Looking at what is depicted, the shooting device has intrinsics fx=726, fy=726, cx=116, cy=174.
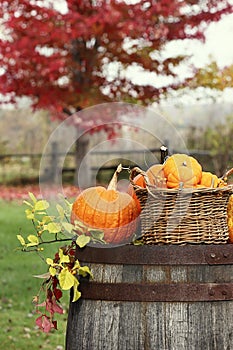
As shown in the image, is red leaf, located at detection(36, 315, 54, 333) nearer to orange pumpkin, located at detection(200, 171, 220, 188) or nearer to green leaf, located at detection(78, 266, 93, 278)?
green leaf, located at detection(78, 266, 93, 278)

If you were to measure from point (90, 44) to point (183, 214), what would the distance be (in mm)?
10789

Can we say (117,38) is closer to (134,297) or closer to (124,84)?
(124,84)

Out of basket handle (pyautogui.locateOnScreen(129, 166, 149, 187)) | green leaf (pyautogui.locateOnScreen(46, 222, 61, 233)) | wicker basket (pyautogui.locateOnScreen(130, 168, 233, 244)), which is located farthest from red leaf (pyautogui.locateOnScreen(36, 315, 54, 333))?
basket handle (pyautogui.locateOnScreen(129, 166, 149, 187))

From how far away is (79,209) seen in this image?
2.96 m

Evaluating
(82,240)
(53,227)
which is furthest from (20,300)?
(82,240)

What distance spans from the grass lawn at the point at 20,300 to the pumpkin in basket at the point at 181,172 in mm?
866

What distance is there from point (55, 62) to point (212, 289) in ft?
27.4

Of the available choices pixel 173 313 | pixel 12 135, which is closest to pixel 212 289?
pixel 173 313

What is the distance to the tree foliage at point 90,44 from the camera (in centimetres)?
1041

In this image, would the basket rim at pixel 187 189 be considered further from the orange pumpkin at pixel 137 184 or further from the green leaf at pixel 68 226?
the green leaf at pixel 68 226

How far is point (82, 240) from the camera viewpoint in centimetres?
287

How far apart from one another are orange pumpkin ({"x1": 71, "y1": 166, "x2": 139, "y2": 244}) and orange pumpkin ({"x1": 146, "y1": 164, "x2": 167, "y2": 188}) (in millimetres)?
118

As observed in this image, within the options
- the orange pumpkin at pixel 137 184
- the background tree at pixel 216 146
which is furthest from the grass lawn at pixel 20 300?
the background tree at pixel 216 146

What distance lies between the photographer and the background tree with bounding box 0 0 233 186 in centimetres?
1041
